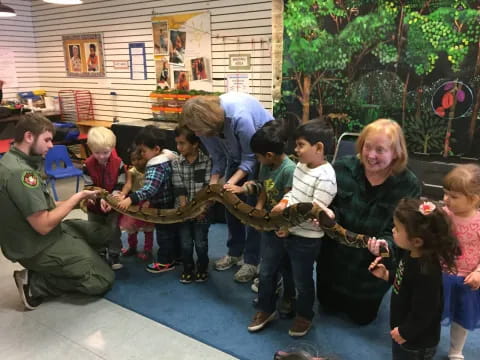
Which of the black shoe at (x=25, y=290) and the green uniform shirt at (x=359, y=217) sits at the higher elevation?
the green uniform shirt at (x=359, y=217)

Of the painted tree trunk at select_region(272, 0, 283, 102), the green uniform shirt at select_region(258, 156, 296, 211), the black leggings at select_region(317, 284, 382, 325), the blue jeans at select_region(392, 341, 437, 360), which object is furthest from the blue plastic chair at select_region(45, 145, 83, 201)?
the blue jeans at select_region(392, 341, 437, 360)

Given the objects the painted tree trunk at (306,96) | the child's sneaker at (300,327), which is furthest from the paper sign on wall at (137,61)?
the child's sneaker at (300,327)

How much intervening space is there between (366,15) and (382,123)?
8.17ft

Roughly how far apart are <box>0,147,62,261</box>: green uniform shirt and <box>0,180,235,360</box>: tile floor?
516 millimetres

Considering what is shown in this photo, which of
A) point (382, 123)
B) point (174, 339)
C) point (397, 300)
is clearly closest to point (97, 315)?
point (174, 339)

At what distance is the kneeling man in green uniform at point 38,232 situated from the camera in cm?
288

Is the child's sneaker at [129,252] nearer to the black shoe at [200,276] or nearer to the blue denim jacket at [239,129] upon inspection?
the black shoe at [200,276]

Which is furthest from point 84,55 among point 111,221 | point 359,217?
point 359,217

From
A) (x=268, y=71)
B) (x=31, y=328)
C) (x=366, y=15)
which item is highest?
(x=366, y=15)

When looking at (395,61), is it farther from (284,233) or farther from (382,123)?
(284,233)

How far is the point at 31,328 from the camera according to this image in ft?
9.75

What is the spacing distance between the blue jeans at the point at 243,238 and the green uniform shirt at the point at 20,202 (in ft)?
4.94

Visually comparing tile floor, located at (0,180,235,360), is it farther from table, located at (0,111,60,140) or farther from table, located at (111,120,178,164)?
table, located at (0,111,60,140)

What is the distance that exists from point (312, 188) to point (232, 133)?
94cm
